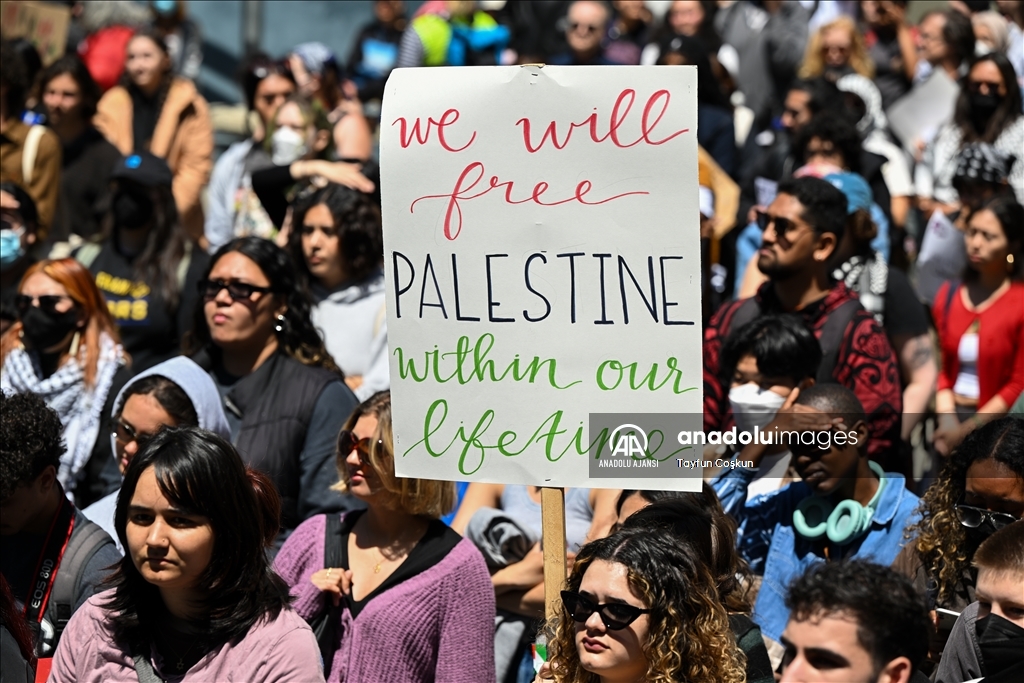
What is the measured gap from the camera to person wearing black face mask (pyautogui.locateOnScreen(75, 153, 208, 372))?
6.30 m

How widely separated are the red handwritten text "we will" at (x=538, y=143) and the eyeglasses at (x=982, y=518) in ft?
3.92

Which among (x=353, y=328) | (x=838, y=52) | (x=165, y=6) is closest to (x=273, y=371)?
(x=353, y=328)

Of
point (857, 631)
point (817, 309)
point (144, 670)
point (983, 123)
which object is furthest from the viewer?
point (983, 123)

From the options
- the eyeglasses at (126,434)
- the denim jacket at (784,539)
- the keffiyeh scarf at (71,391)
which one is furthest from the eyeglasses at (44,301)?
the denim jacket at (784,539)

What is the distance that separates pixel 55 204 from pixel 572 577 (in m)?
5.17

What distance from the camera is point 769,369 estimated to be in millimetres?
4906

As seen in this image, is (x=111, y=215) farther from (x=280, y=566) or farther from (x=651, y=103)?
(x=651, y=103)

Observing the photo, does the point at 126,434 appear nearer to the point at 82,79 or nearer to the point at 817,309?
the point at 817,309

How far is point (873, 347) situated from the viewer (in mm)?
5199

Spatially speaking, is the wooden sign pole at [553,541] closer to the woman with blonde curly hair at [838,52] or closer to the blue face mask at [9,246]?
the blue face mask at [9,246]

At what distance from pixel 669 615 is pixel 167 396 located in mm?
2063

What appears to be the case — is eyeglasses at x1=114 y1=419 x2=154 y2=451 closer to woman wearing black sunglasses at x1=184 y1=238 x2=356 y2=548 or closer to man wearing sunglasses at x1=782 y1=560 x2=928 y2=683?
woman wearing black sunglasses at x1=184 y1=238 x2=356 y2=548

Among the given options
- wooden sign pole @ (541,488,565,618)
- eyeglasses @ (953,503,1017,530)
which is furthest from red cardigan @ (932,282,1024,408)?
wooden sign pole @ (541,488,565,618)

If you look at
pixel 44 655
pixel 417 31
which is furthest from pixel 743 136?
pixel 44 655
